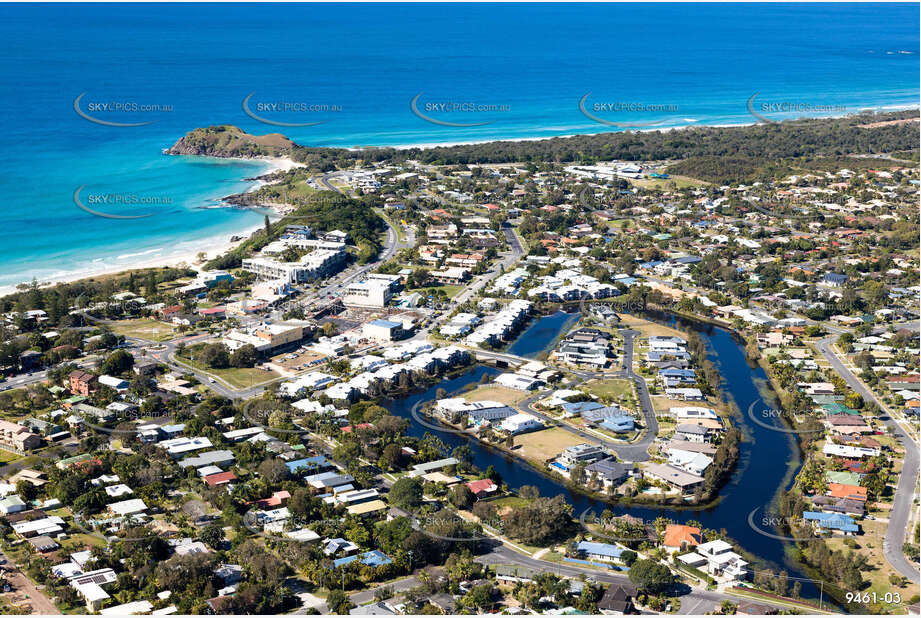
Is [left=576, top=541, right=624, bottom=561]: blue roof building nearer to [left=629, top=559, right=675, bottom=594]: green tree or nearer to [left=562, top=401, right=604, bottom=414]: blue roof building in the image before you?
[left=629, top=559, right=675, bottom=594]: green tree

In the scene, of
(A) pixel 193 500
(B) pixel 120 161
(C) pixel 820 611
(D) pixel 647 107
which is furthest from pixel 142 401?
(D) pixel 647 107

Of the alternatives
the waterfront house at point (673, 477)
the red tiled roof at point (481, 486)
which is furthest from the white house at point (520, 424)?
the waterfront house at point (673, 477)

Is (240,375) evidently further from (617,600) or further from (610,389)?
(617,600)

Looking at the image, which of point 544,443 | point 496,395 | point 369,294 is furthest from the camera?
point 369,294

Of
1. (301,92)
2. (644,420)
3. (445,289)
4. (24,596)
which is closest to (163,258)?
(445,289)

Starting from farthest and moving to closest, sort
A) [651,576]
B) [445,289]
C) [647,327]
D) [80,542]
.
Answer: [445,289] → [647,327] → [80,542] → [651,576]
